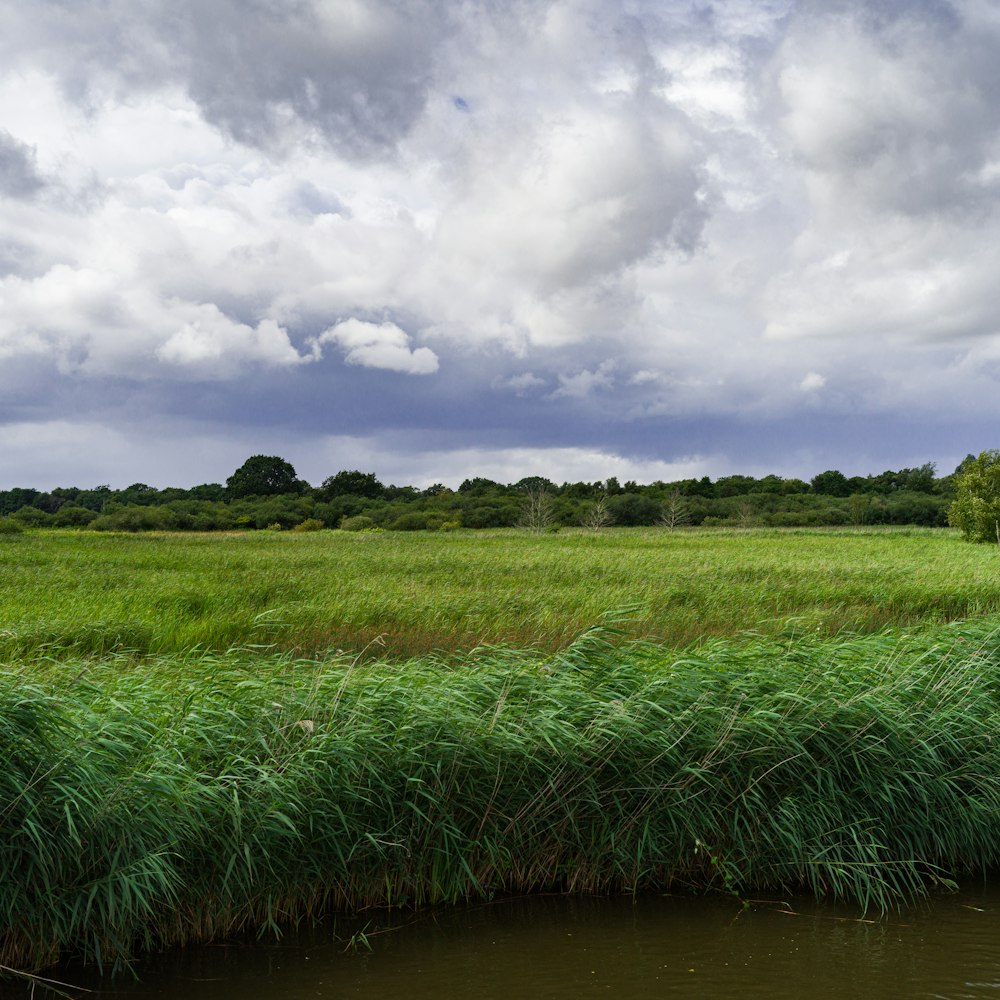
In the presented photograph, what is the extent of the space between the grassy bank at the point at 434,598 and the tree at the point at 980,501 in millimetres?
20105

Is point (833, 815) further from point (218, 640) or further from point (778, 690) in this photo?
point (218, 640)

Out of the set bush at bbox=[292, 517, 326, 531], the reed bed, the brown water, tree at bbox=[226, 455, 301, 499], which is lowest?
the brown water

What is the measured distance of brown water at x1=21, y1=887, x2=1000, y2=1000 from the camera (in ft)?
18.5

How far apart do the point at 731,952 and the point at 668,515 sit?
A: 87.2m

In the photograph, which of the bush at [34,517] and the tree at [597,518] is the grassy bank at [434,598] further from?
the bush at [34,517]

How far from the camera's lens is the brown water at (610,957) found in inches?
221

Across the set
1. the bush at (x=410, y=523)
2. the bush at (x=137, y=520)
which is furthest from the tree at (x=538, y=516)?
the bush at (x=137, y=520)

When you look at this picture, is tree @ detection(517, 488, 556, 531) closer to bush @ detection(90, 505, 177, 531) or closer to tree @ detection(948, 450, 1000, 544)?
tree @ detection(948, 450, 1000, 544)

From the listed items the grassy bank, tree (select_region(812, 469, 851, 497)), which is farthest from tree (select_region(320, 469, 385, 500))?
the grassy bank

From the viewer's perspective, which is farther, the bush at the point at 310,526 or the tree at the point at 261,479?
the tree at the point at 261,479

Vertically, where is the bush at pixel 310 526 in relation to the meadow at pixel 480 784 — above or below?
above

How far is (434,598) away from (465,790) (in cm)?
1252

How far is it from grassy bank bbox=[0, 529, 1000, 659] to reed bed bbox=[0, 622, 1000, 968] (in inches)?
81.1

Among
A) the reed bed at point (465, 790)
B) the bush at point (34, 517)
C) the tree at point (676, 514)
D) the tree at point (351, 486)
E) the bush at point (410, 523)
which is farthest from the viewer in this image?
the tree at point (351, 486)
